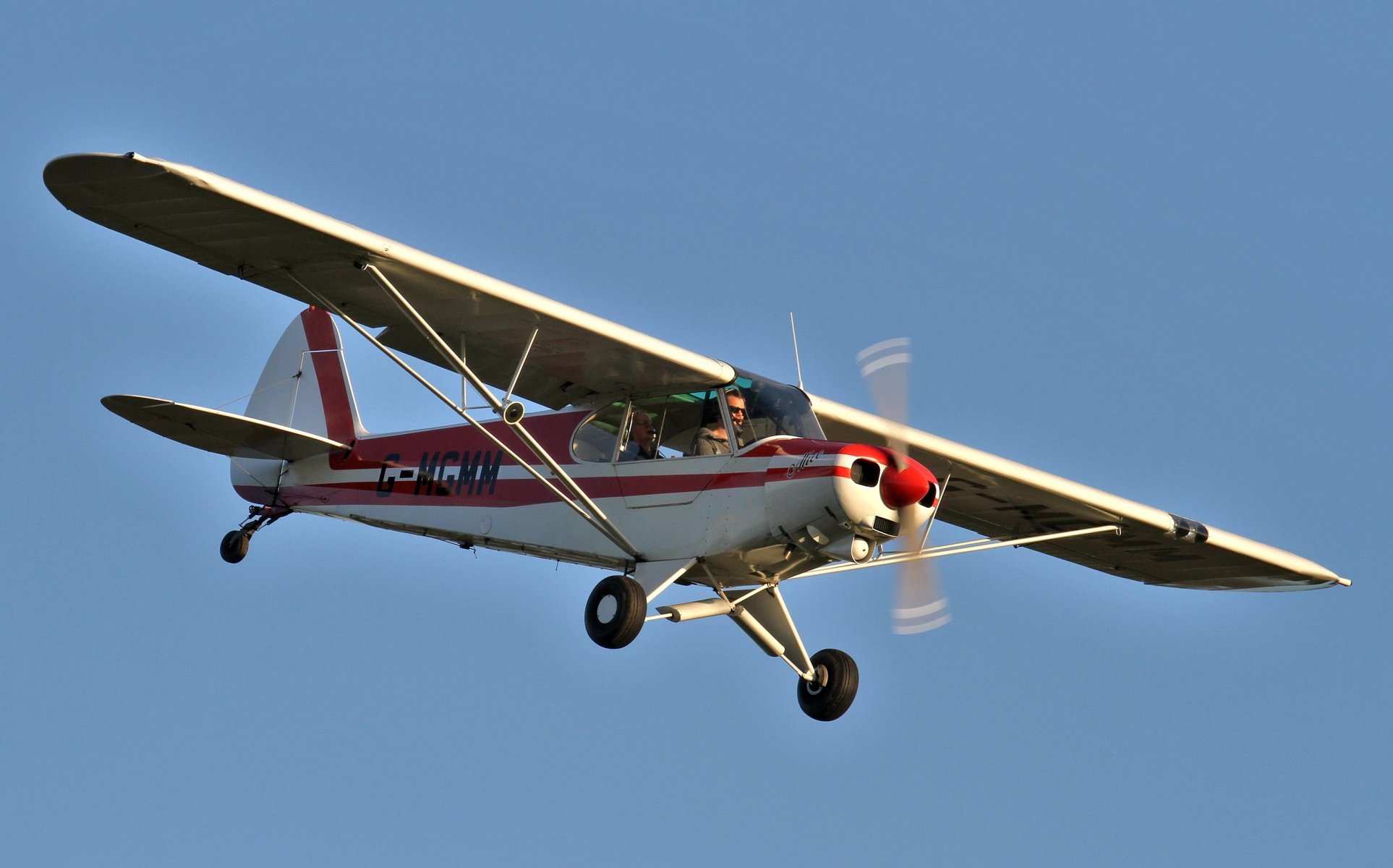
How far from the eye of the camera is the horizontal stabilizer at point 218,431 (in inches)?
595

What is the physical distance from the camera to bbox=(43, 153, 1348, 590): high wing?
38.4 feet

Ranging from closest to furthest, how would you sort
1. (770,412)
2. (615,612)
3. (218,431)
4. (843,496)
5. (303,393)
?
(843,496)
(615,612)
(770,412)
(218,431)
(303,393)

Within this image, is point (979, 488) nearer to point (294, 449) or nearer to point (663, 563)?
point (663, 563)

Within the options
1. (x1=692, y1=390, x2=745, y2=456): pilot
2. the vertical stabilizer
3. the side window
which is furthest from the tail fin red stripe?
(x1=692, y1=390, x2=745, y2=456): pilot

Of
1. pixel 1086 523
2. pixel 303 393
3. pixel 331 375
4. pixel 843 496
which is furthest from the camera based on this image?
pixel 303 393

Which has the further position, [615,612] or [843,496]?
[615,612]

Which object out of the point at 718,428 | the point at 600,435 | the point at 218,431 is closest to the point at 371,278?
the point at 600,435

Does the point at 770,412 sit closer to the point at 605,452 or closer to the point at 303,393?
the point at 605,452

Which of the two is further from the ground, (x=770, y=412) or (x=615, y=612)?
(x=770, y=412)

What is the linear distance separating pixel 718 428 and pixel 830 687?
2416 mm

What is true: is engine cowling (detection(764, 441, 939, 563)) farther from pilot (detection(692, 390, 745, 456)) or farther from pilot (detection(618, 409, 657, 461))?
pilot (detection(618, 409, 657, 461))

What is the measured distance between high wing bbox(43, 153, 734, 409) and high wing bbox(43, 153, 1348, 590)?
0.5 inches

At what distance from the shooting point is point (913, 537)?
12.7 metres

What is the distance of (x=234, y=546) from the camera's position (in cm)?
1720
